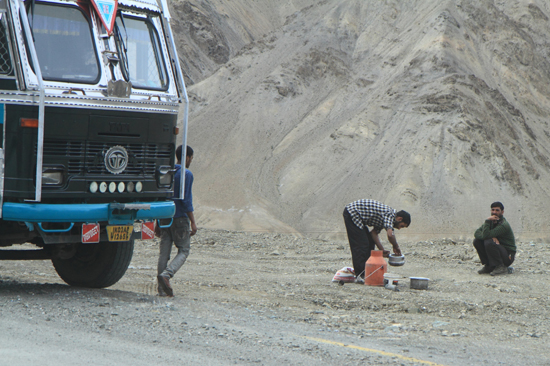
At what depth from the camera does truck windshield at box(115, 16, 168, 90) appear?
739 cm

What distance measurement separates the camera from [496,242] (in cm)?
1120

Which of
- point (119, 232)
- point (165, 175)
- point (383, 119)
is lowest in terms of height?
point (119, 232)

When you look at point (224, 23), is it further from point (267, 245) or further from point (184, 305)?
point (184, 305)

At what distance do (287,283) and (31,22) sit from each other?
18.3 ft

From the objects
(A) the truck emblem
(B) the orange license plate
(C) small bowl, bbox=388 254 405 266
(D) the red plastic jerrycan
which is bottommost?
(D) the red plastic jerrycan

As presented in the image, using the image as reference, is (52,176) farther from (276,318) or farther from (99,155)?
(276,318)

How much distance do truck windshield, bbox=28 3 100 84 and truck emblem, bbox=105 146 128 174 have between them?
76cm

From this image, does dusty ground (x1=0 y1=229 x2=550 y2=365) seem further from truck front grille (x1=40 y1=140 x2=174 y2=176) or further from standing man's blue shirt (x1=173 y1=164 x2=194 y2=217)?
truck front grille (x1=40 y1=140 x2=174 y2=176)

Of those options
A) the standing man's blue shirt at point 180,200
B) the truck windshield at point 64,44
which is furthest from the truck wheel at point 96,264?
the truck windshield at point 64,44

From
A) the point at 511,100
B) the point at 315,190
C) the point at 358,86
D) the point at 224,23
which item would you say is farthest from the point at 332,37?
the point at 224,23

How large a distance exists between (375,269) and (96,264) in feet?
13.1

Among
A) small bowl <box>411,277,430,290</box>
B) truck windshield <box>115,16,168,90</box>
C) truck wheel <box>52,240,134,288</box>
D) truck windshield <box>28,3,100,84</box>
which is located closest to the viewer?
truck windshield <box>28,3,100,84</box>

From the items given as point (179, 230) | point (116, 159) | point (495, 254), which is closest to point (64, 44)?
point (116, 159)

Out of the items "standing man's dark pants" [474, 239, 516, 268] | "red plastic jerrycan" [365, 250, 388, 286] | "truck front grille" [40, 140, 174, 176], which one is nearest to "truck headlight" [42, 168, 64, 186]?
"truck front grille" [40, 140, 174, 176]
